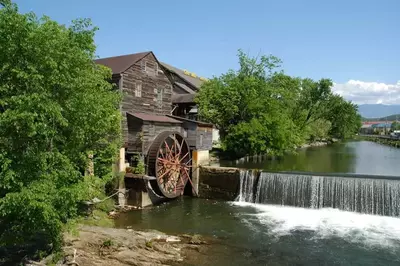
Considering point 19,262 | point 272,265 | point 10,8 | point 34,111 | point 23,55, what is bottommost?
point 272,265

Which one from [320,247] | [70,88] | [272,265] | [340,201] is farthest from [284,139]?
[70,88]

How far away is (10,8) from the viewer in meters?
7.13

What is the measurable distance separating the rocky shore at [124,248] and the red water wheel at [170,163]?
211 inches

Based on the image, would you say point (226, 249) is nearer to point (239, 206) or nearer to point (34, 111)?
point (239, 206)

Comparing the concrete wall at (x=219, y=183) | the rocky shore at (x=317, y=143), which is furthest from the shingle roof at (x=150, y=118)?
the rocky shore at (x=317, y=143)

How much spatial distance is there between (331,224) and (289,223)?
1.61 m

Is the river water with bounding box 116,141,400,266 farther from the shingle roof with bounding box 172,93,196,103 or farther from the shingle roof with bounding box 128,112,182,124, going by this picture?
the shingle roof with bounding box 172,93,196,103

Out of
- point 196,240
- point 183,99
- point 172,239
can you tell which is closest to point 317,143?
point 183,99

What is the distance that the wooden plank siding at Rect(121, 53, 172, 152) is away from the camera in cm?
1648

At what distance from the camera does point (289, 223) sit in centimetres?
1330

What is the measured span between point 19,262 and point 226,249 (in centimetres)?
566

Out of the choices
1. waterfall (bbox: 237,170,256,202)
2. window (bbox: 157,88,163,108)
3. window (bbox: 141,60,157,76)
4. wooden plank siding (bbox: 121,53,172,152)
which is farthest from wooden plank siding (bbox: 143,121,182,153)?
waterfall (bbox: 237,170,256,202)

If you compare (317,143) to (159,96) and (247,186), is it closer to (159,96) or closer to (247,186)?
(247,186)

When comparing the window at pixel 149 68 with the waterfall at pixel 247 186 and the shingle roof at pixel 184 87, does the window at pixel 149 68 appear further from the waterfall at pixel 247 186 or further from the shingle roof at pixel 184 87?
the shingle roof at pixel 184 87
